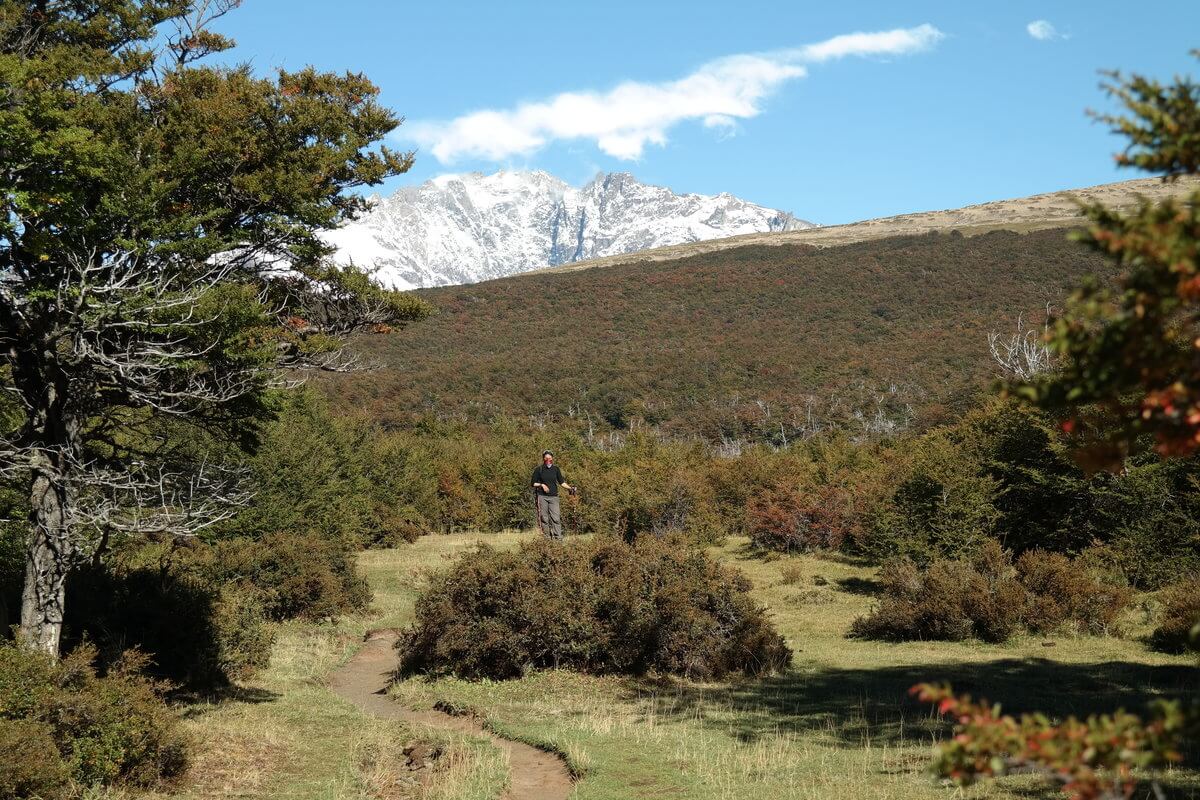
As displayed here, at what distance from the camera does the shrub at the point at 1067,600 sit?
1491 cm

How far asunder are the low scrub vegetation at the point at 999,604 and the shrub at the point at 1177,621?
1.13 metres

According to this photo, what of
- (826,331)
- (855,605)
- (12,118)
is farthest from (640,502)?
(826,331)

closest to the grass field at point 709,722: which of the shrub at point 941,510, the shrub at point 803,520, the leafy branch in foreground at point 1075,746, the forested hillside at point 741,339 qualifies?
the shrub at point 941,510

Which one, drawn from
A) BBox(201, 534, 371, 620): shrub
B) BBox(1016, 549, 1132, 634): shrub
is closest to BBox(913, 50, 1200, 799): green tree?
BBox(1016, 549, 1132, 634): shrub

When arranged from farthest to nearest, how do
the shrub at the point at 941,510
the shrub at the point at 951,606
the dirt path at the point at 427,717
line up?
1. the shrub at the point at 941,510
2. the shrub at the point at 951,606
3. the dirt path at the point at 427,717

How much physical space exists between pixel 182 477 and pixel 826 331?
6818cm

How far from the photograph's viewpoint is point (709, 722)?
10.5m

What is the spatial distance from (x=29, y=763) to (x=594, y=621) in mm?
7508

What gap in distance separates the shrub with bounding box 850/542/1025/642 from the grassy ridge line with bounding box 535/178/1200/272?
83829 millimetres

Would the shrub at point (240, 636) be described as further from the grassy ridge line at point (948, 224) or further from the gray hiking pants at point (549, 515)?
the grassy ridge line at point (948, 224)

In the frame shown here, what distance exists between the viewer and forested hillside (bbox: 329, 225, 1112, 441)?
59906 millimetres

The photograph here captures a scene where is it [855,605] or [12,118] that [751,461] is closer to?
[855,605]

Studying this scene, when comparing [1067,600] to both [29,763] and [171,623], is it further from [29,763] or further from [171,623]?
[29,763]

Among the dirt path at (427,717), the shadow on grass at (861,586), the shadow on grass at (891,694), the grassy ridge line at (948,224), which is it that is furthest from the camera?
the grassy ridge line at (948,224)
